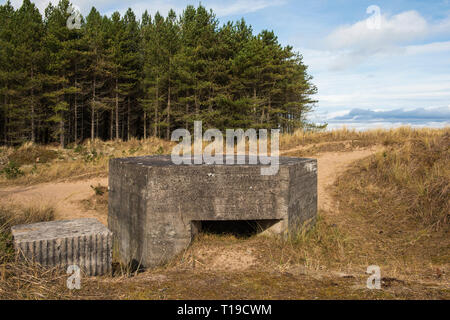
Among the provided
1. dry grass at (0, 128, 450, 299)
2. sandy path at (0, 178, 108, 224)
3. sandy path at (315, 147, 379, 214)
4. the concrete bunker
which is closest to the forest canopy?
sandy path at (315, 147, 379, 214)

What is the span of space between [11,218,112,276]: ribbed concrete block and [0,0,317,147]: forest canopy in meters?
16.7

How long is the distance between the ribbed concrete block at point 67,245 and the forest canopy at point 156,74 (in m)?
16.7

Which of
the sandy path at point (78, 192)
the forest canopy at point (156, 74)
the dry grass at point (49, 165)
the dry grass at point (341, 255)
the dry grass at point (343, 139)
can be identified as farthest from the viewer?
the forest canopy at point (156, 74)

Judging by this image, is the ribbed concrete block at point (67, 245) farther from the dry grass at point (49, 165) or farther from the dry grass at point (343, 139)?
the dry grass at point (343, 139)

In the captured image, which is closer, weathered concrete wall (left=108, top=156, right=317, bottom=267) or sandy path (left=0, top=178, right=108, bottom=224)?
weathered concrete wall (left=108, top=156, right=317, bottom=267)

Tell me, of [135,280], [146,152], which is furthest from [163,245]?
[146,152]

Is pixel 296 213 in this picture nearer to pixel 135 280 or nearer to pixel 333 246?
pixel 333 246

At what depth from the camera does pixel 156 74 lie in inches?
918

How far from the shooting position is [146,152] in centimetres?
1505

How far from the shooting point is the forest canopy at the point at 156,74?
20938 mm

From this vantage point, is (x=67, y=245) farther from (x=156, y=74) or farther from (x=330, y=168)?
(x=156, y=74)

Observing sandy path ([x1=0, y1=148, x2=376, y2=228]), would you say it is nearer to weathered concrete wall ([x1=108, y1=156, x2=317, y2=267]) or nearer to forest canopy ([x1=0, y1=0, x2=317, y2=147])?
weathered concrete wall ([x1=108, y1=156, x2=317, y2=267])

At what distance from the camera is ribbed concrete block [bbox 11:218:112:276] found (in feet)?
12.4

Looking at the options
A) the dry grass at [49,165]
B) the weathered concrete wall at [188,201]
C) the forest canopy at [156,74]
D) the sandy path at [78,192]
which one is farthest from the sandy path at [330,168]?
the forest canopy at [156,74]
